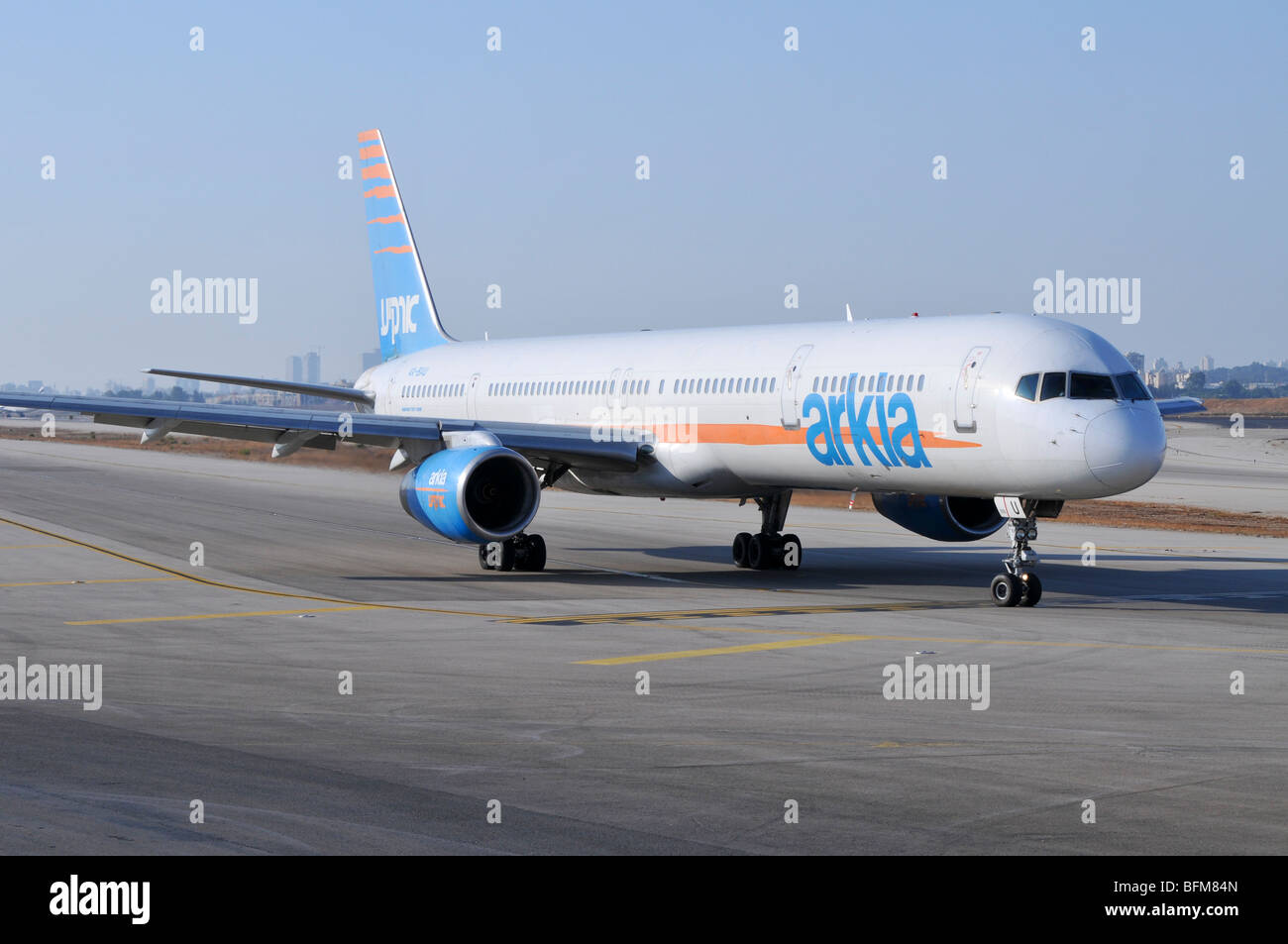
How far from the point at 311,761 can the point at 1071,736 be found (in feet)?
19.5

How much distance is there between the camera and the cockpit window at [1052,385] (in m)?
20.5

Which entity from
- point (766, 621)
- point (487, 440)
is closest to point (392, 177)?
point (487, 440)

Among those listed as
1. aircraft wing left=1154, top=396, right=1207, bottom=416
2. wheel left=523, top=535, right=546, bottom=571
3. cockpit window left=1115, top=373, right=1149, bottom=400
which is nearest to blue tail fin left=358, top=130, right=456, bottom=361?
wheel left=523, top=535, right=546, bottom=571

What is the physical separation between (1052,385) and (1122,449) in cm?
135

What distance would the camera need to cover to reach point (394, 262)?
126 ft

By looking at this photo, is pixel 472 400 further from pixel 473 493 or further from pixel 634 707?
pixel 634 707

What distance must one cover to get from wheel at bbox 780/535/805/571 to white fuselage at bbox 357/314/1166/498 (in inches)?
47.4

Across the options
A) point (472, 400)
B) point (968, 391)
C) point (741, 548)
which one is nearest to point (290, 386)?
point (472, 400)

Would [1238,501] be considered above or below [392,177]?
below

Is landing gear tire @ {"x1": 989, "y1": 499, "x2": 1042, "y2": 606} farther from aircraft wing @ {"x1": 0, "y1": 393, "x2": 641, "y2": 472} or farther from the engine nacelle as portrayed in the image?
aircraft wing @ {"x1": 0, "y1": 393, "x2": 641, "y2": 472}

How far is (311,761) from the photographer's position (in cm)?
1052

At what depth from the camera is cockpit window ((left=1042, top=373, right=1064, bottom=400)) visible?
67.1 ft

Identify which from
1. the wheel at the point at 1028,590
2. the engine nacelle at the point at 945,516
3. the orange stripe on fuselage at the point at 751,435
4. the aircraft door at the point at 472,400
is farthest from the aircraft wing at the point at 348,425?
the wheel at the point at 1028,590
